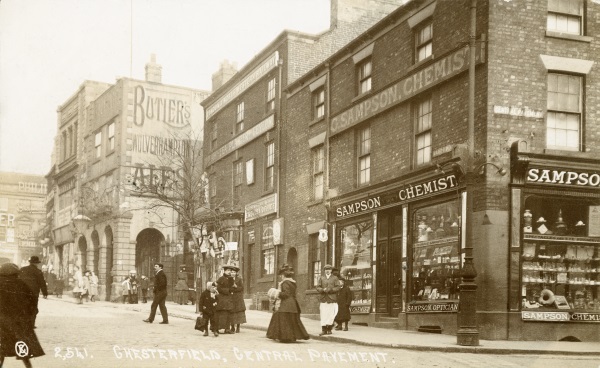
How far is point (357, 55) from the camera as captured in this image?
24688 mm

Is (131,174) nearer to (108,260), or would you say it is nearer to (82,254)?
(108,260)

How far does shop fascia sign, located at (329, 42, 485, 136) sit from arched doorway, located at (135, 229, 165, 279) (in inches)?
912

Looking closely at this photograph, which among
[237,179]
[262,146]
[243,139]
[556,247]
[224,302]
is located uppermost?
[243,139]

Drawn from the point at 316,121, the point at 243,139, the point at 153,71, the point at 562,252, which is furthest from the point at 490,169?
the point at 153,71

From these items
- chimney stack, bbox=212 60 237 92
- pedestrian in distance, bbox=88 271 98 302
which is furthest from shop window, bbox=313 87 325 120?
pedestrian in distance, bbox=88 271 98 302

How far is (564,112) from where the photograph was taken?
18.5 metres

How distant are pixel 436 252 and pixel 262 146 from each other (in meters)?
13.4

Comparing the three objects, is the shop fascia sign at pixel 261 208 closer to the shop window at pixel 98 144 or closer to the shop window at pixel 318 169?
the shop window at pixel 318 169

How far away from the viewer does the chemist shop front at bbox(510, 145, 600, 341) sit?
1773 cm

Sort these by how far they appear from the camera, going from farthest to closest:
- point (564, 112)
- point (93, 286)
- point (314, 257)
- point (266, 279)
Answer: point (93, 286) → point (266, 279) → point (314, 257) → point (564, 112)

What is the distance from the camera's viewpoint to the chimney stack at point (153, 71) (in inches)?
1875

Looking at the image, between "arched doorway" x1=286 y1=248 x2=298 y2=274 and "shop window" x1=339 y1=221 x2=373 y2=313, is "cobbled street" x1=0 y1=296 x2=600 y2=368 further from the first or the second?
"arched doorway" x1=286 y1=248 x2=298 y2=274

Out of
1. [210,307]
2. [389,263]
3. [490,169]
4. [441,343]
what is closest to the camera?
[441,343]

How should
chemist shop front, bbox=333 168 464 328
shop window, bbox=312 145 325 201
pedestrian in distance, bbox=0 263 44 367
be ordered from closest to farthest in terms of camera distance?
pedestrian in distance, bbox=0 263 44 367 < chemist shop front, bbox=333 168 464 328 < shop window, bbox=312 145 325 201
